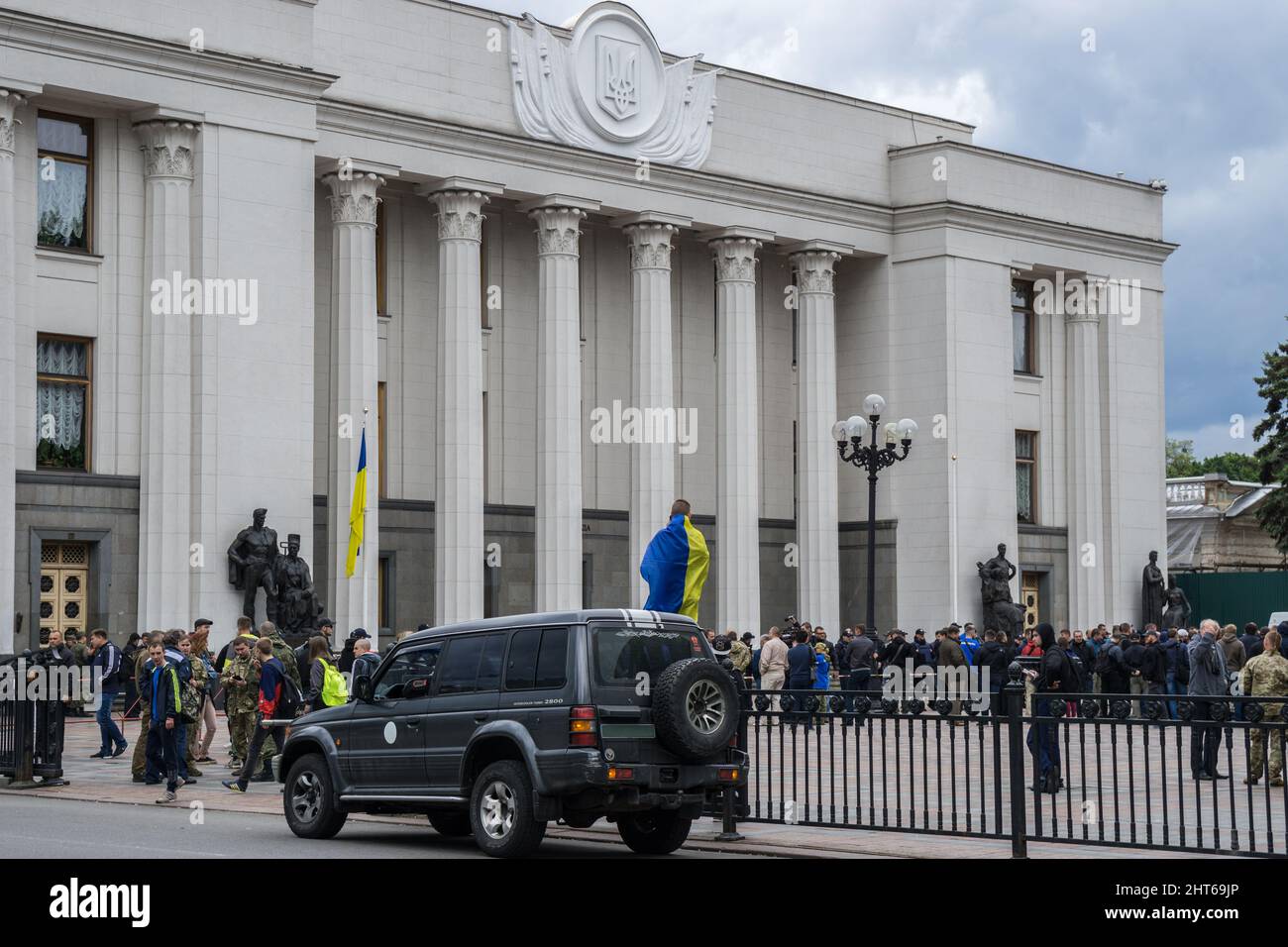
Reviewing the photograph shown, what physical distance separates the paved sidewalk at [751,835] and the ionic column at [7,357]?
962cm

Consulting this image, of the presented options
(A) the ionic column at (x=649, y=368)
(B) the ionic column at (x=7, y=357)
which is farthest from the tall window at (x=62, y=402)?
(A) the ionic column at (x=649, y=368)

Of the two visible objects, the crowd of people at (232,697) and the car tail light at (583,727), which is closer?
the car tail light at (583,727)

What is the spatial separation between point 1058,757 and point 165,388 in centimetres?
2428

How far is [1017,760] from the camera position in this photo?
45.7ft

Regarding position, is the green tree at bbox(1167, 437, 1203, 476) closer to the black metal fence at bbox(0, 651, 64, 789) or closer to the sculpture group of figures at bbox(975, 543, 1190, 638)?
the sculpture group of figures at bbox(975, 543, 1190, 638)

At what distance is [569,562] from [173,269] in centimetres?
1179

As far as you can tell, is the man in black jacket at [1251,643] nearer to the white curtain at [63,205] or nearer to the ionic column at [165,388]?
the ionic column at [165,388]

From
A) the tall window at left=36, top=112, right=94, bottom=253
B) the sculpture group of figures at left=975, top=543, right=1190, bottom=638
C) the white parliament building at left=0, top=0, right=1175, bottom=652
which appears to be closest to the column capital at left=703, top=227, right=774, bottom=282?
the white parliament building at left=0, top=0, right=1175, bottom=652

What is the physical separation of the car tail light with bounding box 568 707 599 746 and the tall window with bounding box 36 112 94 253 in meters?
23.9

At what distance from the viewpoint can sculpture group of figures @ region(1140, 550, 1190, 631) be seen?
51.2m

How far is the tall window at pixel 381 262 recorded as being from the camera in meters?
41.4

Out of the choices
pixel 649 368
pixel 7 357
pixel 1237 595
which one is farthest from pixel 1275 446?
pixel 7 357

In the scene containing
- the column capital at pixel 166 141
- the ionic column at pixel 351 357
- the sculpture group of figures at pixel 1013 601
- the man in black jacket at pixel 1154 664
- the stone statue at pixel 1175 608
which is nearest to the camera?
the man in black jacket at pixel 1154 664
